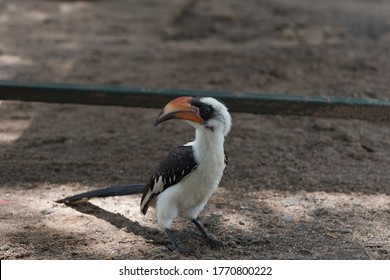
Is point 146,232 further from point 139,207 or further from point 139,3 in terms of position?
point 139,3

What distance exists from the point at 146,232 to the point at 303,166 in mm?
1311

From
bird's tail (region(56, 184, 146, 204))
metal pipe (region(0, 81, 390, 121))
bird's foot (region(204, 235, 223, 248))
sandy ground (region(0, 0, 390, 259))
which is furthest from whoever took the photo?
metal pipe (region(0, 81, 390, 121))

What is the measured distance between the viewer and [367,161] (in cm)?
468

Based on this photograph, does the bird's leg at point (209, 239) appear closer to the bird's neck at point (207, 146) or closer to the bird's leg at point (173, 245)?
the bird's leg at point (173, 245)

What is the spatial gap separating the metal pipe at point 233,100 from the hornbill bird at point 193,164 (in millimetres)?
996

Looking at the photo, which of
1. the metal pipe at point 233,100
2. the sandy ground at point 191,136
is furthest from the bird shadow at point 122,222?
the metal pipe at point 233,100

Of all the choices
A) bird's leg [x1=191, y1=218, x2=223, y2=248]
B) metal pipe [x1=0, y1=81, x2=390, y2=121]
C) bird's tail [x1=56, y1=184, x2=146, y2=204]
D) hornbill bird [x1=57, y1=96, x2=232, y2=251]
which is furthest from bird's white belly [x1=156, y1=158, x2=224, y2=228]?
metal pipe [x1=0, y1=81, x2=390, y2=121]

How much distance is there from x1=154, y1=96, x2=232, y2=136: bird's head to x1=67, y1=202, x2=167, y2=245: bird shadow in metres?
0.60

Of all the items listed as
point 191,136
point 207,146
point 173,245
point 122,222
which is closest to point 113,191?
point 122,222

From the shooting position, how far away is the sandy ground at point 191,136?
11.9ft

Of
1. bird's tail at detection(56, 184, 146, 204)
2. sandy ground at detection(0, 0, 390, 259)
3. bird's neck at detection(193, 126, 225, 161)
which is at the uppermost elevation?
bird's neck at detection(193, 126, 225, 161)

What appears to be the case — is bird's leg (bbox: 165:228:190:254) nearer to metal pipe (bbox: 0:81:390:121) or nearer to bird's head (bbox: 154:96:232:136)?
bird's head (bbox: 154:96:232:136)

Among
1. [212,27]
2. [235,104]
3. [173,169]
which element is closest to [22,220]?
[173,169]

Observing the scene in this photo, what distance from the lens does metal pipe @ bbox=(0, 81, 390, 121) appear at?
445 cm
